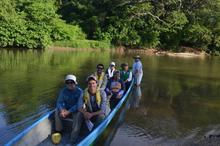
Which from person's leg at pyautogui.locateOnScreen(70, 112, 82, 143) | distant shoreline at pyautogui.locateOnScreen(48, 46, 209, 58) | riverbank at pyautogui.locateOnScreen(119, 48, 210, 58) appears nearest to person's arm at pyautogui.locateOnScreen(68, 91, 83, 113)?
person's leg at pyautogui.locateOnScreen(70, 112, 82, 143)

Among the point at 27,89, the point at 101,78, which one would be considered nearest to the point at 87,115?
the point at 101,78

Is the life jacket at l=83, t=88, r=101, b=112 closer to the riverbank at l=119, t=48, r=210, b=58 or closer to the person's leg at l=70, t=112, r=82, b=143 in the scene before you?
the person's leg at l=70, t=112, r=82, b=143

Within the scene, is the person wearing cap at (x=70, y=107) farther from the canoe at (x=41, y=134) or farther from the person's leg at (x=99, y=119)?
the person's leg at (x=99, y=119)

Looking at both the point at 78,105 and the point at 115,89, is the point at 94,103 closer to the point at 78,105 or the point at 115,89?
the point at 78,105

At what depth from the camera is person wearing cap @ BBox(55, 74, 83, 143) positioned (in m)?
9.43

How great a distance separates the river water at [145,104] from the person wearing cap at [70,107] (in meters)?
1.60

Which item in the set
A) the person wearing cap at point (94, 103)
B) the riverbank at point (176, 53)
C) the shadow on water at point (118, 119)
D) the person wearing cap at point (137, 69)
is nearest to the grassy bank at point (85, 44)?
the riverbank at point (176, 53)

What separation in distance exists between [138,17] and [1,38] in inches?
742

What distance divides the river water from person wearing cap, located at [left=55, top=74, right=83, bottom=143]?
160cm

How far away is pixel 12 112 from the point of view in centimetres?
1323

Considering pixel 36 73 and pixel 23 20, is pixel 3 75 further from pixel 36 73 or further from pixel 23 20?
pixel 23 20

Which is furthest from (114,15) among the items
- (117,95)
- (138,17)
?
(117,95)

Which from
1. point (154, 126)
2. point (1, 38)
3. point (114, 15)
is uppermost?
point (114, 15)

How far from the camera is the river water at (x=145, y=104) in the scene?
11.7 metres
